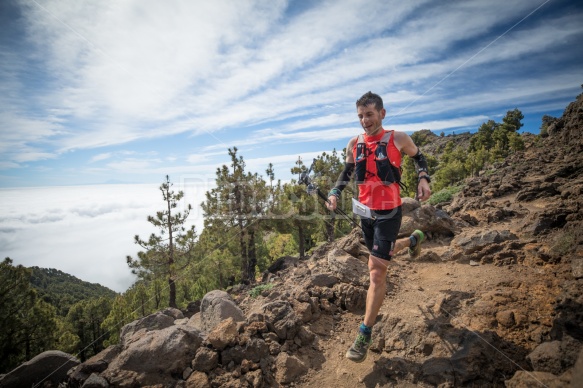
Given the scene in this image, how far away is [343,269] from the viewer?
6.18 metres

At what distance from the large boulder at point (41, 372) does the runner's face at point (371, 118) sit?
7713mm

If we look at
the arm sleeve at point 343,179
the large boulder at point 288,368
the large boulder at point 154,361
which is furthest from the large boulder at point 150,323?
the arm sleeve at point 343,179

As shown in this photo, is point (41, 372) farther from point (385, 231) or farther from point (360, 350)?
point (385, 231)

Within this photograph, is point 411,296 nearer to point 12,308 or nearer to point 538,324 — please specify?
point 538,324

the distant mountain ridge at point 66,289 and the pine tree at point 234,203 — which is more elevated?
the pine tree at point 234,203

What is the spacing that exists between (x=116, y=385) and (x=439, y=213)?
9574 millimetres

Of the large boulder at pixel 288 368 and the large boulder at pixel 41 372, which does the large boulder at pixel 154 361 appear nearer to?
the large boulder at pixel 288 368

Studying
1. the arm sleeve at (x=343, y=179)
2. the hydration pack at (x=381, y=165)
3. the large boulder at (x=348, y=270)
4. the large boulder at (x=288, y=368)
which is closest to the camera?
the large boulder at (x=288, y=368)

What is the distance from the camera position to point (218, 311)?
247 inches

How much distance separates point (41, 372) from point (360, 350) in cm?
714

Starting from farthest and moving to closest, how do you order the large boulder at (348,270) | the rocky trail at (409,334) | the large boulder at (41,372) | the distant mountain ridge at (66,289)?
the distant mountain ridge at (66,289) < the large boulder at (348,270) < the large boulder at (41,372) < the rocky trail at (409,334)

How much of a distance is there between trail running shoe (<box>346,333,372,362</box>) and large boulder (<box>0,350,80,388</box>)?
5.99 metres

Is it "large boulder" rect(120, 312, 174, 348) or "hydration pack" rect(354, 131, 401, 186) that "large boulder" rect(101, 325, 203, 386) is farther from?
"large boulder" rect(120, 312, 174, 348)

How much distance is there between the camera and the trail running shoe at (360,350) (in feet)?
11.3
